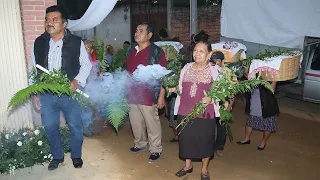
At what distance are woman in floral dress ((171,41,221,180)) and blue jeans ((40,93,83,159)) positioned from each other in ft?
4.68

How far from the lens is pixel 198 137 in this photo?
4.29 metres

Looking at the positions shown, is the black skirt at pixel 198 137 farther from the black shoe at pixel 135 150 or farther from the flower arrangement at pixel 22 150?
the flower arrangement at pixel 22 150

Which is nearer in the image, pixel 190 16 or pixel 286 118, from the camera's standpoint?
pixel 286 118

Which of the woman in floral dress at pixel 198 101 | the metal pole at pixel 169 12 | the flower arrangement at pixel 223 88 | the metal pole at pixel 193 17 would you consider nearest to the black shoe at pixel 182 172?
the woman in floral dress at pixel 198 101

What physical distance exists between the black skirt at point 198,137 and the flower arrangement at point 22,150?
2092 millimetres

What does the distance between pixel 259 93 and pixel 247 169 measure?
1.29 meters

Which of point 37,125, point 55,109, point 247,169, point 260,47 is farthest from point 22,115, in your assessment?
point 260,47

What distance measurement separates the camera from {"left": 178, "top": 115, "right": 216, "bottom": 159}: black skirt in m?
4.25

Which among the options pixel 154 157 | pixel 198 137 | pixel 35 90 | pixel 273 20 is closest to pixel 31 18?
pixel 35 90

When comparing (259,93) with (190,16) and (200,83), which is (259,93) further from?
(190,16)

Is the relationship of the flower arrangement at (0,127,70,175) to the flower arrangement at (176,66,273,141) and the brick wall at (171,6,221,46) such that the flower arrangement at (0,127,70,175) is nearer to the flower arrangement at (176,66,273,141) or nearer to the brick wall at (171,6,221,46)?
the flower arrangement at (176,66,273,141)

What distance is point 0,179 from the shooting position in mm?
4320

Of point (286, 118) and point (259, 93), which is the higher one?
point (259, 93)

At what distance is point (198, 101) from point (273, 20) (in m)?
3.76
